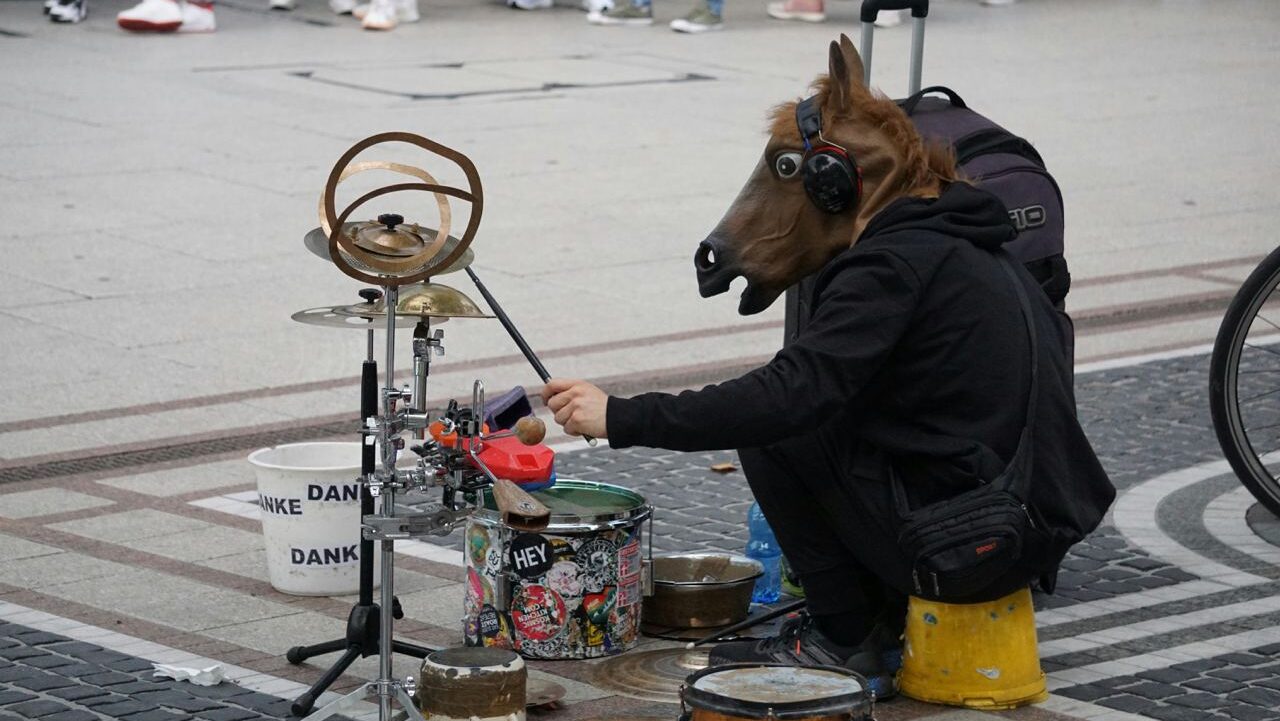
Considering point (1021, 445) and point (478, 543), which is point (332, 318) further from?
point (1021, 445)

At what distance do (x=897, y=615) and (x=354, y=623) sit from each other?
1.27 m

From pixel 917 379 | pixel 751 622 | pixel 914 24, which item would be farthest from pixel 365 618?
pixel 914 24

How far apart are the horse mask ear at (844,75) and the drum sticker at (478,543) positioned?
4.23 ft

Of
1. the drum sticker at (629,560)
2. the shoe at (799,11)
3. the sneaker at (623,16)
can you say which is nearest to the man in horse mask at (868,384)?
the drum sticker at (629,560)

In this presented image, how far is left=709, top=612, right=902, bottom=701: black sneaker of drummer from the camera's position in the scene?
456cm

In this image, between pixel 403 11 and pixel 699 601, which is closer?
pixel 699 601

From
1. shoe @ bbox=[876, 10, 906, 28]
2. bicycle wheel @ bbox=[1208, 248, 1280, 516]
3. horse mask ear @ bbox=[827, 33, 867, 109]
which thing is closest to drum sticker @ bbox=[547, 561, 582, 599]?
horse mask ear @ bbox=[827, 33, 867, 109]

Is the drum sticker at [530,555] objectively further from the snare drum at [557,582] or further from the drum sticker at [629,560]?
the drum sticker at [629,560]

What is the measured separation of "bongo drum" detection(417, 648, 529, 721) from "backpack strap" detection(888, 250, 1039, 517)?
0.90 m

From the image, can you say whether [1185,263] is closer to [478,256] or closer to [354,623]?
[478,256]

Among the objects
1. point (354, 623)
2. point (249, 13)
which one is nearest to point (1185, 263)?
point (354, 623)

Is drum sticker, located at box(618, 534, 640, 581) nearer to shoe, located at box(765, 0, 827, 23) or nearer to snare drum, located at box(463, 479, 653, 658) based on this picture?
snare drum, located at box(463, 479, 653, 658)

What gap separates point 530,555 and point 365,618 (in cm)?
41

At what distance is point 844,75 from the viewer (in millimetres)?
4449
